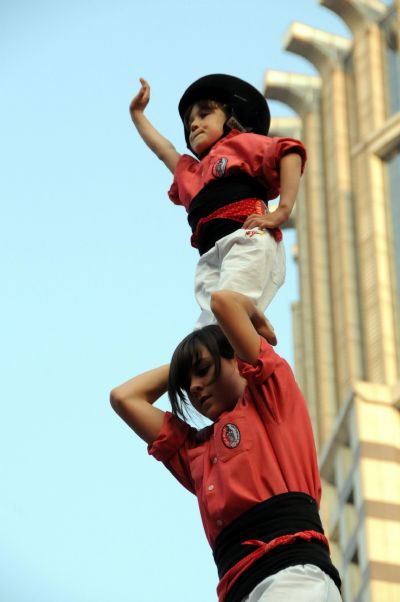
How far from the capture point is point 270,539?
666cm

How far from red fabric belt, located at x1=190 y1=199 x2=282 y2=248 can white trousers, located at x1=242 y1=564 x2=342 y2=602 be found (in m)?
2.10

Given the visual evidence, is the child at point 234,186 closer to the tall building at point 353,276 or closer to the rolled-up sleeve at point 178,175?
the rolled-up sleeve at point 178,175

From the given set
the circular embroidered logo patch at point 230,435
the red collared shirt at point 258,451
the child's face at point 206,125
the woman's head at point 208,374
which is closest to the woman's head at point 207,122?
the child's face at point 206,125

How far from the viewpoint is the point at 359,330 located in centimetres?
4731

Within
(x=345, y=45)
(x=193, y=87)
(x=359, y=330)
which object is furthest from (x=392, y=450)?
(x=193, y=87)

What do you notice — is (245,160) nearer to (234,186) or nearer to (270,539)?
(234,186)

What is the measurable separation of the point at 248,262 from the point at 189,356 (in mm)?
916

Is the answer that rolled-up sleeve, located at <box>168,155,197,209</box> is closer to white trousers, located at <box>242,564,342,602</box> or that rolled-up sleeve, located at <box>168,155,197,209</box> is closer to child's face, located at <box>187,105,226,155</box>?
child's face, located at <box>187,105,226,155</box>

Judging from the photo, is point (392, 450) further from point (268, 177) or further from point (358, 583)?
point (268, 177)

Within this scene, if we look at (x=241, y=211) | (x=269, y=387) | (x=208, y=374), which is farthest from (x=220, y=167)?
(x=269, y=387)

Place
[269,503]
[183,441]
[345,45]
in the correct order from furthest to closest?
[345,45] → [183,441] → [269,503]

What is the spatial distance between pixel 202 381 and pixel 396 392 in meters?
37.8

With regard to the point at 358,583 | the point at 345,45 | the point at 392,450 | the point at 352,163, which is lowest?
the point at 358,583

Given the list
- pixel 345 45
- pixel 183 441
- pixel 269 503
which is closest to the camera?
pixel 269 503
